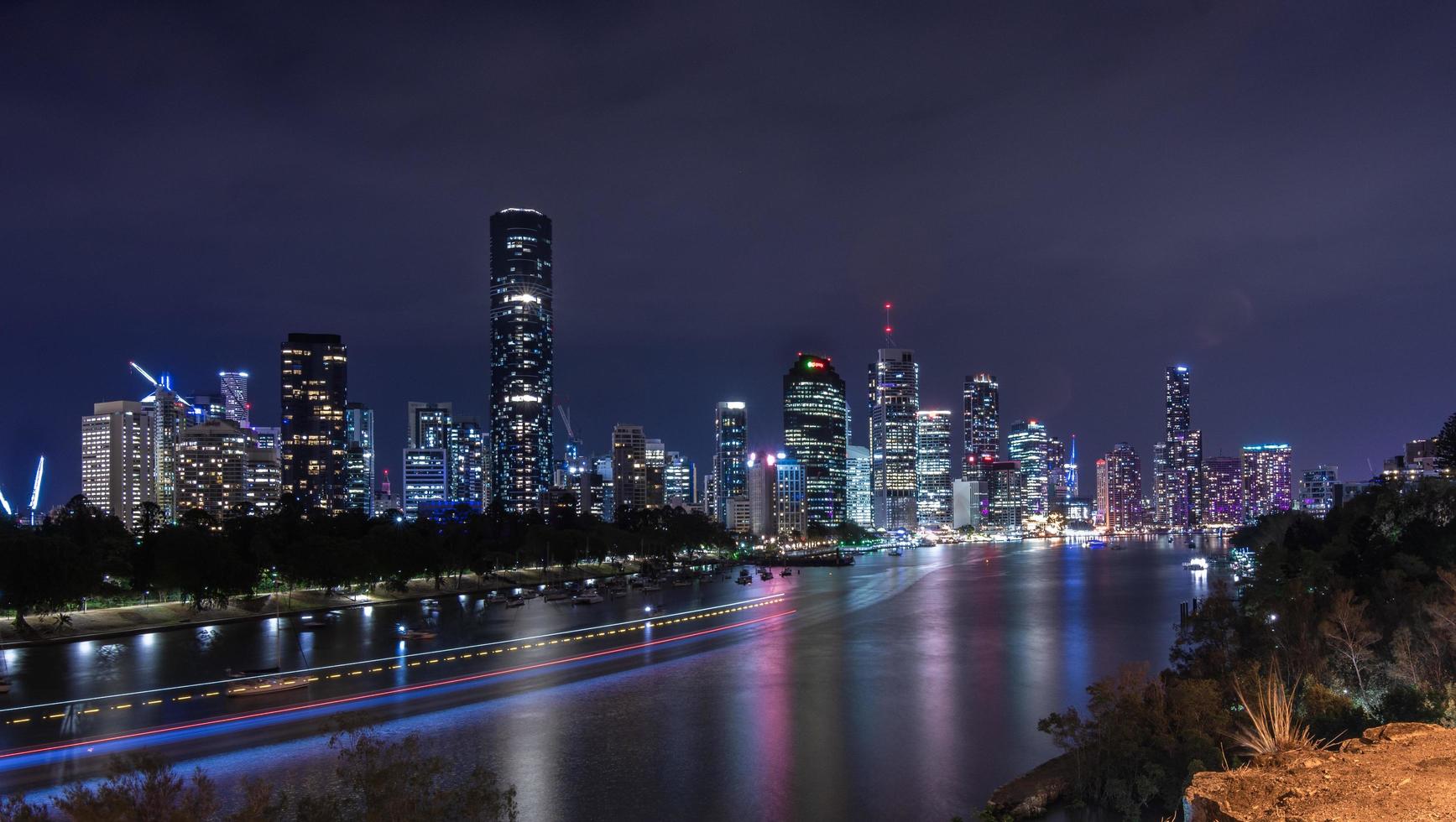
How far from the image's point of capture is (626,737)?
97.1ft

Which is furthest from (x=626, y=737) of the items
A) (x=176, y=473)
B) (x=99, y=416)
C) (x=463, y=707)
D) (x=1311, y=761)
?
(x=99, y=416)

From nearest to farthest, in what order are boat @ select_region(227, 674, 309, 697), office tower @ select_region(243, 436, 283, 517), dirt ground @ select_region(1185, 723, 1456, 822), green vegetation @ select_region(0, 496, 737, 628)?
dirt ground @ select_region(1185, 723, 1456, 822) → boat @ select_region(227, 674, 309, 697) → green vegetation @ select_region(0, 496, 737, 628) → office tower @ select_region(243, 436, 283, 517)

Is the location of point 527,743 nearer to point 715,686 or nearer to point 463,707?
point 463,707

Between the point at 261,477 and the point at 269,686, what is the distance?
161 meters

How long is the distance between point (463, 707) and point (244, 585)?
114 feet

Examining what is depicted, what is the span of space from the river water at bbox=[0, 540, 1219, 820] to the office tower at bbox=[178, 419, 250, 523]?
12585cm

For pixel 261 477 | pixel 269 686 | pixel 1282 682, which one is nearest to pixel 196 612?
pixel 269 686

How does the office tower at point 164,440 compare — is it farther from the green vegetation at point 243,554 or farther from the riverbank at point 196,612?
the riverbank at point 196,612

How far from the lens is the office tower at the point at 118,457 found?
18400cm

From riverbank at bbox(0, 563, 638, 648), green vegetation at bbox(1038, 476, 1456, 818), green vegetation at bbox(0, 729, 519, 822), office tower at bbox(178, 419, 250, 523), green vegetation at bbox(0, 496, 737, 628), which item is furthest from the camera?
office tower at bbox(178, 419, 250, 523)

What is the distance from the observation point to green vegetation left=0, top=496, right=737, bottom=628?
162 feet

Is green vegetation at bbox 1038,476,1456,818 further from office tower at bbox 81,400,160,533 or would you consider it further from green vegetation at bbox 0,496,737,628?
office tower at bbox 81,400,160,533

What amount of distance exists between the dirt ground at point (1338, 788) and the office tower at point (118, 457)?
20677 cm

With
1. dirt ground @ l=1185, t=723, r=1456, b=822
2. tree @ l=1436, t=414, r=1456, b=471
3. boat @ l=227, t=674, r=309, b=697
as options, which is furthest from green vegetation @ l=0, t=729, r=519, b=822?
tree @ l=1436, t=414, r=1456, b=471
